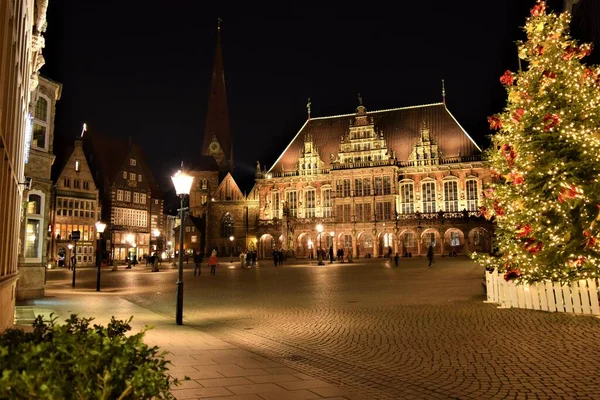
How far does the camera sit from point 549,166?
12125 millimetres

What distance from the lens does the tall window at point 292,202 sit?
63.8 metres

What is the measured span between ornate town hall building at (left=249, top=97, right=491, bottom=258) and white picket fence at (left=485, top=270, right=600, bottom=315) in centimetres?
4158

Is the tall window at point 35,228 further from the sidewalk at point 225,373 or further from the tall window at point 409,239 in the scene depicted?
the tall window at point 409,239

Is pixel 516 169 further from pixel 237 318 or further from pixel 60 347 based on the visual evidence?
pixel 60 347

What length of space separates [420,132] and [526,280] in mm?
50794

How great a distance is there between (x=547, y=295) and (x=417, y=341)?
533cm

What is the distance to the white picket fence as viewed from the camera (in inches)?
437

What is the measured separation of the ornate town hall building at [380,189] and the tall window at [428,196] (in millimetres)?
116

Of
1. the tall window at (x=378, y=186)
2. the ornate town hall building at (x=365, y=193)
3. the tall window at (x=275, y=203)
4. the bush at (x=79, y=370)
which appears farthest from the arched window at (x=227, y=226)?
the bush at (x=79, y=370)

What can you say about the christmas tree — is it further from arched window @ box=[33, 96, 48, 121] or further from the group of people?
the group of people

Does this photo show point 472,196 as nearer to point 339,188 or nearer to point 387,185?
point 387,185

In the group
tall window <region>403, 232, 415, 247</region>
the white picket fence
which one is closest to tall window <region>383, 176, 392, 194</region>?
tall window <region>403, 232, 415, 247</region>

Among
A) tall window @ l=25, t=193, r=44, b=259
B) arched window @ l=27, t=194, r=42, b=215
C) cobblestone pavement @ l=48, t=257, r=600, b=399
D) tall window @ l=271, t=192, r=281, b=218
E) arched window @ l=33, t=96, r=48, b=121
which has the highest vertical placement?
tall window @ l=271, t=192, r=281, b=218

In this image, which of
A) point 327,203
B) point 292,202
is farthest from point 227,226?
point 327,203
